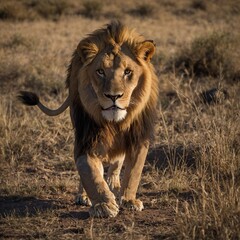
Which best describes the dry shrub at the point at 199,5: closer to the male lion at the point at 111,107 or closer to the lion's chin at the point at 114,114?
the male lion at the point at 111,107

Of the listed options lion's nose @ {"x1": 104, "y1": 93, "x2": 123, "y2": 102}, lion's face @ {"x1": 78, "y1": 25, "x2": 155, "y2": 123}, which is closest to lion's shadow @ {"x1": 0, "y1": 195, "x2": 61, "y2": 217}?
lion's face @ {"x1": 78, "y1": 25, "x2": 155, "y2": 123}

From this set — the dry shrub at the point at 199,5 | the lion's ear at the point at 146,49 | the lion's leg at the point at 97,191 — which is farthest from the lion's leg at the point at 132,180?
the dry shrub at the point at 199,5

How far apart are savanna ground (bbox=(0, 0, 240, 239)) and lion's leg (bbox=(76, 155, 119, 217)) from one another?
0.07 m

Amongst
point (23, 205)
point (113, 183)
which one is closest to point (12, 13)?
point (113, 183)

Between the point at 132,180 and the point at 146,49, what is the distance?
86 cm

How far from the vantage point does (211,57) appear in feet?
27.8

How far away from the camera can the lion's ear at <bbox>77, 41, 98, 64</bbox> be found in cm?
359

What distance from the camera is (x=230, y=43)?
8.70 metres

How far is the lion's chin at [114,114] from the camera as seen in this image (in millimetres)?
3405

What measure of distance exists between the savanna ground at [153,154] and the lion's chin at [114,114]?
0.61 m

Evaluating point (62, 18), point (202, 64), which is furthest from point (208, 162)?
point (62, 18)

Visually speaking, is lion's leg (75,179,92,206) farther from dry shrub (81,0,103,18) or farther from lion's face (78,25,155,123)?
dry shrub (81,0,103,18)

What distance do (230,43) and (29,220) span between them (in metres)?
5.96

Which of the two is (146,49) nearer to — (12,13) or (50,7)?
(12,13)
